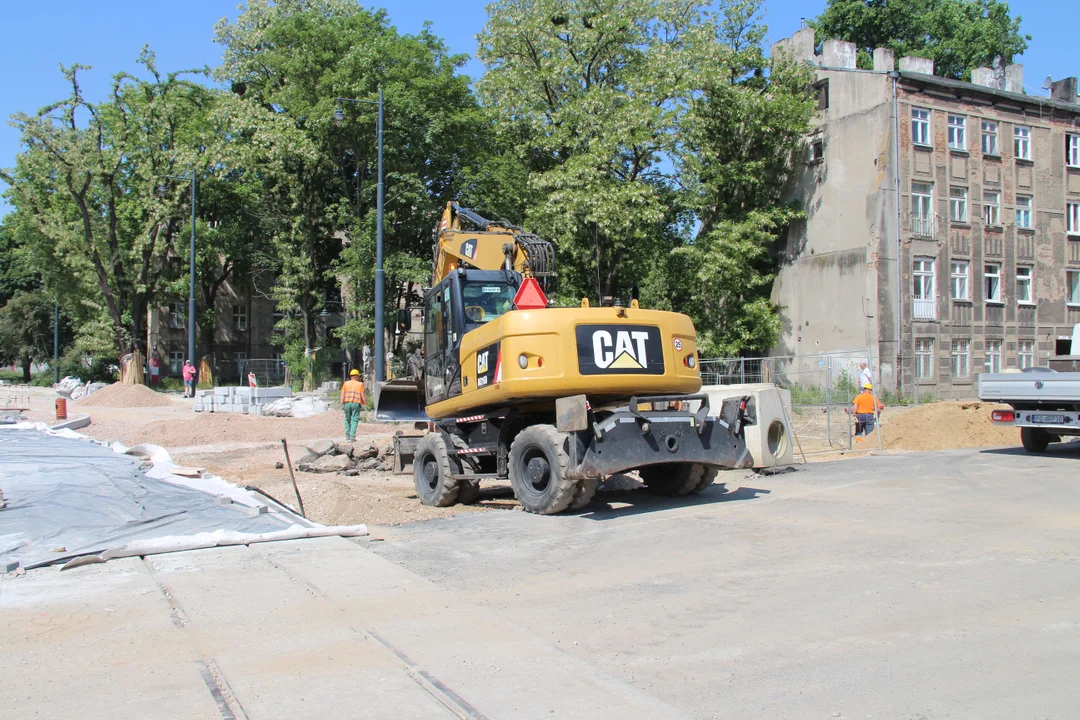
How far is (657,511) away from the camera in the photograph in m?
10.4

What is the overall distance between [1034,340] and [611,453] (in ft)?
107

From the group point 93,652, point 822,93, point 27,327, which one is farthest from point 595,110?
point 27,327

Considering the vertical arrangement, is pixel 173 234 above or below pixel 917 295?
above

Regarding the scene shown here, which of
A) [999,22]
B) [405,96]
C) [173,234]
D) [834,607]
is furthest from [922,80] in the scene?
[173,234]

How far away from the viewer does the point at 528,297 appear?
35.7ft

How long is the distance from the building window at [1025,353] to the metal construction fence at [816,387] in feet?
25.9

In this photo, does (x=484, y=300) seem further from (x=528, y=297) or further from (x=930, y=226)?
(x=930, y=226)

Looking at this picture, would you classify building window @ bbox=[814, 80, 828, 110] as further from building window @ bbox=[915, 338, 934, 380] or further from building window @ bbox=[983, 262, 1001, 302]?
building window @ bbox=[915, 338, 934, 380]

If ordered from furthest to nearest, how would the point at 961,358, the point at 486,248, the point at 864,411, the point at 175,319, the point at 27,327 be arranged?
1. the point at 27,327
2. the point at 175,319
3. the point at 961,358
4. the point at 864,411
5. the point at 486,248

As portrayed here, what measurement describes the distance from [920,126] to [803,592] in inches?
1237

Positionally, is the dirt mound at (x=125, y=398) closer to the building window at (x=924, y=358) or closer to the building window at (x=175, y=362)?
the building window at (x=175, y=362)

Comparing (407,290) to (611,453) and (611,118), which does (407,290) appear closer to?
(611,118)

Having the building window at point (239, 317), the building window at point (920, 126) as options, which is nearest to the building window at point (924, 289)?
the building window at point (920, 126)

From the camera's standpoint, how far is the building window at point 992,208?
115 feet
